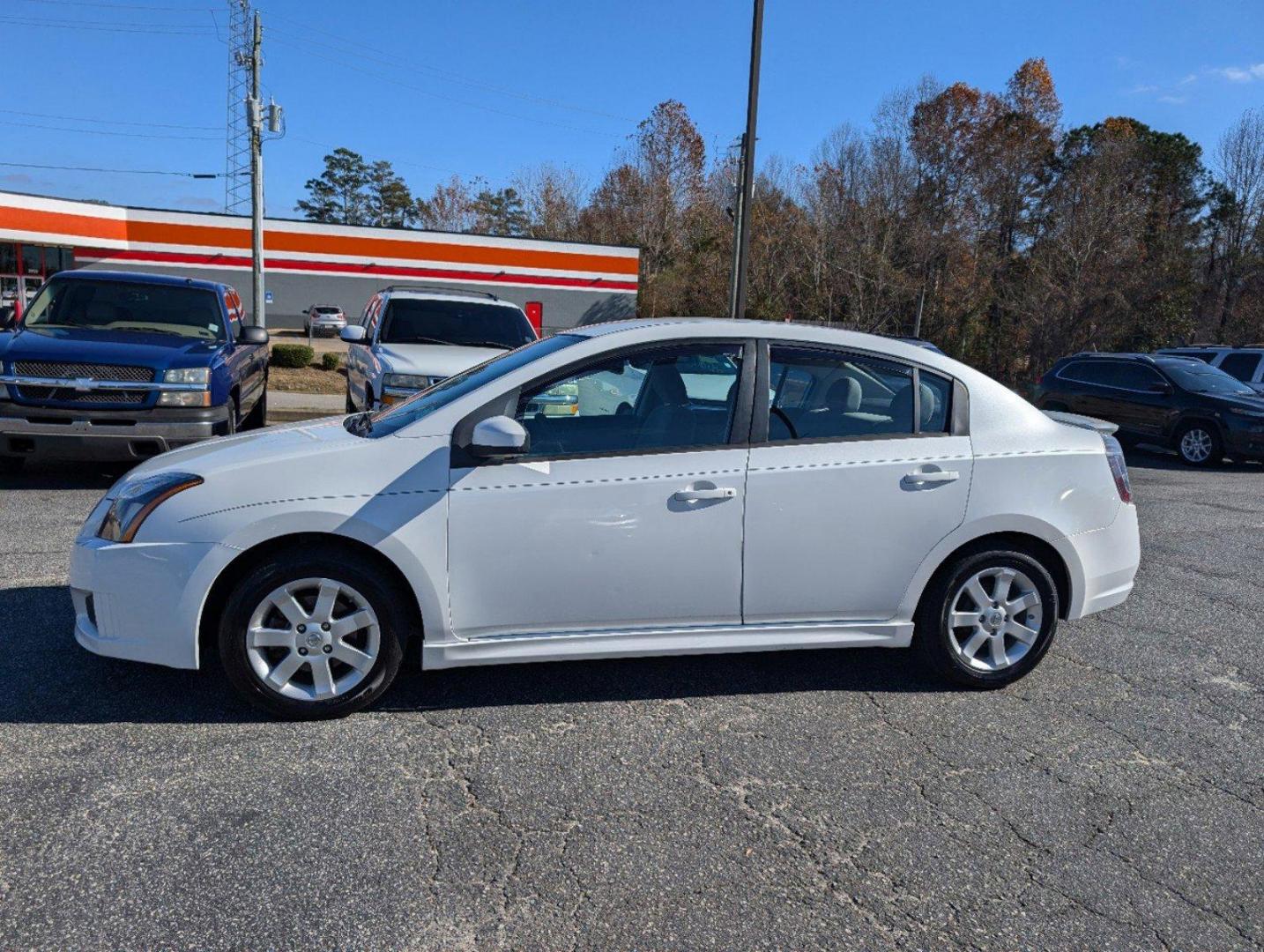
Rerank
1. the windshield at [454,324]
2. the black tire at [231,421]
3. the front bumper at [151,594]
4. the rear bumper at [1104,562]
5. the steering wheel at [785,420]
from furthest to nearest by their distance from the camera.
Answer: the windshield at [454,324] < the black tire at [231,421] < the rear bumper at [1104,562] < the steering wheel at [785,420] < the front bumper at [151,594]

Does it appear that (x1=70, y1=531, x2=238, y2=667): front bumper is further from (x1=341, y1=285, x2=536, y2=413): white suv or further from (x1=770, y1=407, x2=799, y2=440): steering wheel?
(x1=341, y1=285, x2=536, y2=413): white suv

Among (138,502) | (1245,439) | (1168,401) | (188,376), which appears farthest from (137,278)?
(1245,439)

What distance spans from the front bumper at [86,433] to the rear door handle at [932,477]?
6.15 m

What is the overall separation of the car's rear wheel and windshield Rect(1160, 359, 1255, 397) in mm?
551

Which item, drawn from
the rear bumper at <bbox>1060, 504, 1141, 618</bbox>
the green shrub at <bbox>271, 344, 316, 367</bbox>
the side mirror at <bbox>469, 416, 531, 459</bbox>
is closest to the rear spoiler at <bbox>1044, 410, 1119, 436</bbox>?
the rear bumper at <bbox>1060, 504, 1141, 618</bbox>

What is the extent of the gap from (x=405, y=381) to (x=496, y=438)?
18.5ft

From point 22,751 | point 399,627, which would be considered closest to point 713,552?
point 399,627

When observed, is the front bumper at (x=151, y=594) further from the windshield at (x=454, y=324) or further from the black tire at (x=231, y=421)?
the windshield at (x=454, y=324)

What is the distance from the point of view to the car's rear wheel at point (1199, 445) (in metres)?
14.2

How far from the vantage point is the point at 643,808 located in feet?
11.2

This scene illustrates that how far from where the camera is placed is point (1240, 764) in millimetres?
3988

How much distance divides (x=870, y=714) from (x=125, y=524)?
315cm

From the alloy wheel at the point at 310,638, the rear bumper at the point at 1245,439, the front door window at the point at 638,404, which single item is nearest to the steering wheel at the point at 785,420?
the front door window at the point at 638,404

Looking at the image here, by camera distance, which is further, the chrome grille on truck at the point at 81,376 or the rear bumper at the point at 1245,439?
the rear bumper at the point at 1245,439
